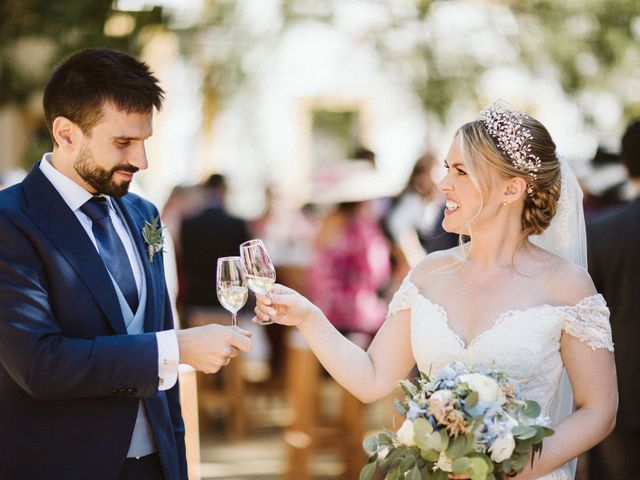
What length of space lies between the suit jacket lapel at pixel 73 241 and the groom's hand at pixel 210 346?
0.20m

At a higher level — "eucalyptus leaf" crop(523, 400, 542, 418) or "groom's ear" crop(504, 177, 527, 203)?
"groom's ear" crop(504, 177, 527, 203)

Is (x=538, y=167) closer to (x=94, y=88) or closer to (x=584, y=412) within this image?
(x=584, y=412)

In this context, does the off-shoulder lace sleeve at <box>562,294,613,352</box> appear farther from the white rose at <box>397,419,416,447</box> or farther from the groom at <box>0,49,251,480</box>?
the groom at <box>0,49,251,480</box>

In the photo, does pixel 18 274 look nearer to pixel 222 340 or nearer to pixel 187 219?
pixel 222 340

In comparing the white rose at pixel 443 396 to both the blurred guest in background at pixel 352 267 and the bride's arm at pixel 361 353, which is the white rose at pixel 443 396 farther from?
the blurred guest in background at pixel 352 267

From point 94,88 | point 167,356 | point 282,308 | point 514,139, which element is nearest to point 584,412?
point 514,139

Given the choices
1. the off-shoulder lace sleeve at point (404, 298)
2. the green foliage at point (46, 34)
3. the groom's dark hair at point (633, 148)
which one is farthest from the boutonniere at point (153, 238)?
the green foliage at point (46, 34)

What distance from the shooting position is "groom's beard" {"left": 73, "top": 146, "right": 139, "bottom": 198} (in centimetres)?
319

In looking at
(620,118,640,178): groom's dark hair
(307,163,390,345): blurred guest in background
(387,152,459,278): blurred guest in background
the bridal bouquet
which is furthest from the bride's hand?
(387,152,459,278): blurred guest in background

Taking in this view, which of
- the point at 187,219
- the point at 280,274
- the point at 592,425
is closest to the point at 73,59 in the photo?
the point at 592,425

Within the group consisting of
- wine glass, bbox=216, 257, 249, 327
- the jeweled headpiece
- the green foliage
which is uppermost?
the green foliage

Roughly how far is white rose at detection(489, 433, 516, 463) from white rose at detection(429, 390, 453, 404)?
0.60 feet

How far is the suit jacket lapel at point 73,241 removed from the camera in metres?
3.09

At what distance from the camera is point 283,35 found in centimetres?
1117
